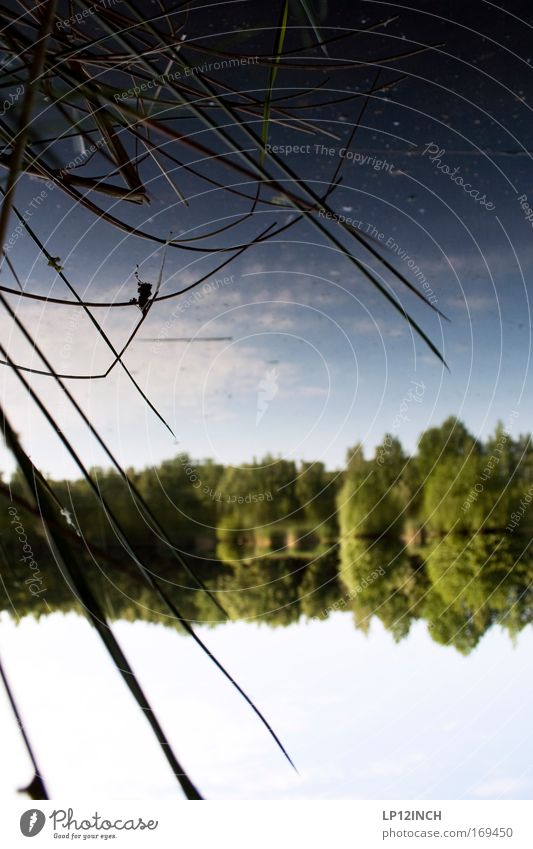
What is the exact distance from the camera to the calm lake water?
48 cm

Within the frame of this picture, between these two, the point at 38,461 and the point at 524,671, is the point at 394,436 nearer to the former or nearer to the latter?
the point at 524,671

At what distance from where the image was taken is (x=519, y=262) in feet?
2.05

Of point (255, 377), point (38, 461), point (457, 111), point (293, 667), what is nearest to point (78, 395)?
point (38, 461)

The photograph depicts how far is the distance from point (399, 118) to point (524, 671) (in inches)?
20.5

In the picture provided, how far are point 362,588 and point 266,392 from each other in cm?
26
